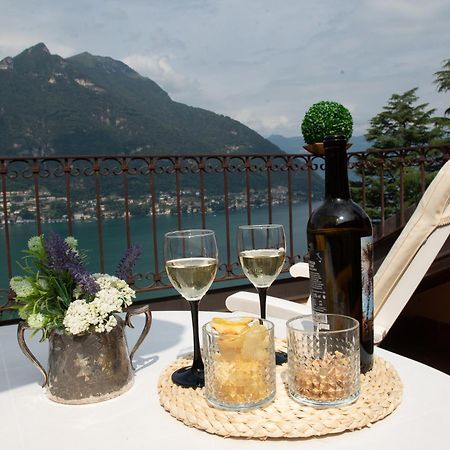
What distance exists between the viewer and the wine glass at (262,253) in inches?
41.8

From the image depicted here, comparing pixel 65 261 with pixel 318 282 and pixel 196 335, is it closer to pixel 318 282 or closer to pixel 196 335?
pixel 196 335

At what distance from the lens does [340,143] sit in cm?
92

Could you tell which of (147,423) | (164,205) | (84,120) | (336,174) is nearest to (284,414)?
(147,423)

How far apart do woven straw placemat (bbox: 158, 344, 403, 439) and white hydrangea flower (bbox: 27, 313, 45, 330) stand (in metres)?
0.25

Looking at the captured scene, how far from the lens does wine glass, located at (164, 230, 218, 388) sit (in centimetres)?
92

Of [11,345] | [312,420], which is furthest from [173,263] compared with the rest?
[11,345]

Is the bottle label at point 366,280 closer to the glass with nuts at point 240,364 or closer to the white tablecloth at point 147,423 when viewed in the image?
the white tablecloth at point 147,423

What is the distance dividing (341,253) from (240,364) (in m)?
0.30

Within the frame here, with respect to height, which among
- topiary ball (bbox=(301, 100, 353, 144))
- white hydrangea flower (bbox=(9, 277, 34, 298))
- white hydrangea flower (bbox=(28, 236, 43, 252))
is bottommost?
white hydrangea flower (bbox=(9, 277, 34, 298))

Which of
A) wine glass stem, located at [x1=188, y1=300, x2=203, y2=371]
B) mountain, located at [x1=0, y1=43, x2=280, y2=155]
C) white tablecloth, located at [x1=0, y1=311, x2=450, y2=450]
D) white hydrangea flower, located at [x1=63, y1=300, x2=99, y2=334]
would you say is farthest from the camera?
mountain, located at [x1=0, y1=43, x2=280, y2=155]

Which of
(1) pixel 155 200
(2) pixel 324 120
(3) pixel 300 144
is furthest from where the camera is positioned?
(1) pixel 155 200

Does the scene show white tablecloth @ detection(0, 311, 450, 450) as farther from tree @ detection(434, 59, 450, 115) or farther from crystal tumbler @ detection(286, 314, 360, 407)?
tree @ detection(434, 59, 450, 115)

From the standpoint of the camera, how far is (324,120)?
2.20 meters

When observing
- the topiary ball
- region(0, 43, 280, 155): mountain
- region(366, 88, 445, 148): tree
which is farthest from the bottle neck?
region(366, 88, 445, 148): tree
